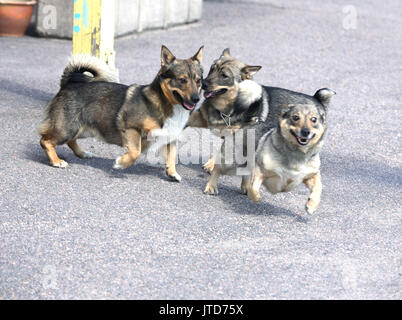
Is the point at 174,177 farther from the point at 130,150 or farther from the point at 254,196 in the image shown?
the point at 254,196

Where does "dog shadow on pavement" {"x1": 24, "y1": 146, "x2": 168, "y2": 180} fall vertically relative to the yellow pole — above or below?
below

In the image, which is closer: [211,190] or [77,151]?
[211,190]

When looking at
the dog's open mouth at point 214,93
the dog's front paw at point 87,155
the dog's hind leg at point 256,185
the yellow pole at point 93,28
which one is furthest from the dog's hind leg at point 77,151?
the dog's hind leg at point 256,185

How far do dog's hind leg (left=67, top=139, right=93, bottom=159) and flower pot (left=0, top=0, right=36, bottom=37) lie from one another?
5.87 meters

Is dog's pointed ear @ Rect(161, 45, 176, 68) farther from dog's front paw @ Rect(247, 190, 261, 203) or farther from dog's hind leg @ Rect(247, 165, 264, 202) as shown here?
dog's front paw @ Rect(247, 190, 261, 203)

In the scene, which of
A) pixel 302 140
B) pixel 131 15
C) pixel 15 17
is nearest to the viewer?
pixel 302 140

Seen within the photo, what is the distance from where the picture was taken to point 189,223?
5344mm

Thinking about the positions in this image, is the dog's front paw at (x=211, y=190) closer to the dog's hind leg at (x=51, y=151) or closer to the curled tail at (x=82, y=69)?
the dog's hind leg at (x=51, y=151)

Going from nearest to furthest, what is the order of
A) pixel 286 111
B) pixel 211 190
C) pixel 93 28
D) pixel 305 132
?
pixel 305 132 < pixel 286 111 < pixel 211 190 < pixel 93 28

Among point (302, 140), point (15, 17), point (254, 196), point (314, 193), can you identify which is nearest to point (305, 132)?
point (302, 140)

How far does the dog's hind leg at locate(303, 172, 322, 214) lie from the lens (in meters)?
5.41

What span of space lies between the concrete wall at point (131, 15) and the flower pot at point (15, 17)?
0.19 metres

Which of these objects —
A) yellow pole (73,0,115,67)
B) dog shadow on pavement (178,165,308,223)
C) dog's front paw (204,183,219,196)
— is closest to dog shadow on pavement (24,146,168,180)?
dog shadow on pavement (178,165,308,223)

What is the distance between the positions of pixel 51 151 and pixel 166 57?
134 centimetres
